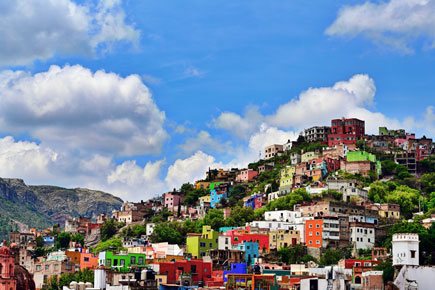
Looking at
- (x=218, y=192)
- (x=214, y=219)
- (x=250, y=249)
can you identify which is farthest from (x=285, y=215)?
(x=218, y=192)

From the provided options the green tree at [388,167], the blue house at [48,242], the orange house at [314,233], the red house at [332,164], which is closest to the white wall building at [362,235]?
the orange house at [314,233]

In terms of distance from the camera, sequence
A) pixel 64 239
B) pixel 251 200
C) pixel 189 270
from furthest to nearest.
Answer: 1. pixel 64 239
2. pixel 251 200
3. pixel 189 270

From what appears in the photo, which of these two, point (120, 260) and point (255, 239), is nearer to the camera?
point (120, 260)

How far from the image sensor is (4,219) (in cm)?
19100

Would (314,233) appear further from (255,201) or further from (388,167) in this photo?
(388,167)

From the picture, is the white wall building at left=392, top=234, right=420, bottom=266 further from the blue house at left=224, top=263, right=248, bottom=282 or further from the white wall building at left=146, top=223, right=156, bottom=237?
the white wall building at left=146, top=223, right=156, bottom=237

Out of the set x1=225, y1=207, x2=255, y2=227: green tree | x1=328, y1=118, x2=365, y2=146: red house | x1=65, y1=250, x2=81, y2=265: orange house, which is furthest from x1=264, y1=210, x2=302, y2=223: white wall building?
x1=328, y1=118, x2=365, y2=146: red house

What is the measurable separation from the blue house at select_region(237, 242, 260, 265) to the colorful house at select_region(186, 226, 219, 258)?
3.63m

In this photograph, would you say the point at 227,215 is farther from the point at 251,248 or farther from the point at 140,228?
the point at 251,248

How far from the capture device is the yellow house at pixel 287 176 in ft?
307

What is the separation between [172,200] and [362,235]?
40988 mm

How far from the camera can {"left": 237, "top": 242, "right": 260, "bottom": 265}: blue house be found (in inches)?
2750

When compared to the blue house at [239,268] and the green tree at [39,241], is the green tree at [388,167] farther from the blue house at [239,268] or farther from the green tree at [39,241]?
the green tree at [39,241]

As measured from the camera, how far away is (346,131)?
10712 cm
